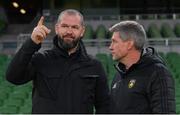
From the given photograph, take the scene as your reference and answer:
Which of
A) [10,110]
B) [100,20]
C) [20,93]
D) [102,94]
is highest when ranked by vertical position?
[102,94]

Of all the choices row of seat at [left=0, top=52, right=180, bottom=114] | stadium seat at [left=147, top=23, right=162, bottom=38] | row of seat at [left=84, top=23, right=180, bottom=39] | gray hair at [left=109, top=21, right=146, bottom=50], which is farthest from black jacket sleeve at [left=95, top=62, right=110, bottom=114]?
stadium seat at [left=147, top=23, right=162, bottom=38]

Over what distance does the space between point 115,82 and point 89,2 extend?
1633 centimetres

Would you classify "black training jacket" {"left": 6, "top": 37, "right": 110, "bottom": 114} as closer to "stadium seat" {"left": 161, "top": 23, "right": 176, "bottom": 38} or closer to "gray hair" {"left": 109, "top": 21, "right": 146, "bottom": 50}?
"gray hair" {"left": 109, "top": 21, "right": 146, "bottom": 50}

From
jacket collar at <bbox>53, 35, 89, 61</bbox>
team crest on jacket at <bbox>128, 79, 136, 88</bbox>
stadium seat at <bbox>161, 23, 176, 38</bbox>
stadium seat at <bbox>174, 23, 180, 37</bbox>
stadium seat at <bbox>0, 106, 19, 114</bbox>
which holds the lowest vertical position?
stadium seat at <bbox>174, 23, 180, 37</bbox>

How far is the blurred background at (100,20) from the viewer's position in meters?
13.9

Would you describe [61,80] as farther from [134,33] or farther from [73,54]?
[134,33]

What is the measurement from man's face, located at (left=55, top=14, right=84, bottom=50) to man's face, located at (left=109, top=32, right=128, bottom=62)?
0.62 feet

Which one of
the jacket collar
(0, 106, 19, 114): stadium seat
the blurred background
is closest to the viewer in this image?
the jacket collar

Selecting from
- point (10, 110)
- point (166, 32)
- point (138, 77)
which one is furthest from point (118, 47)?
point (166, 32)

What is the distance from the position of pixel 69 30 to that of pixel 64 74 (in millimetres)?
255

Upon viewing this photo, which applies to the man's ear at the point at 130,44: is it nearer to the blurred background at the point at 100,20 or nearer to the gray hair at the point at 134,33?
the gray hair at the point at 134,33

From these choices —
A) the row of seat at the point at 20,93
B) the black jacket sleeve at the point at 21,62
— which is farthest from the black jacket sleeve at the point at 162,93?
the row of seat at the point at 20,93

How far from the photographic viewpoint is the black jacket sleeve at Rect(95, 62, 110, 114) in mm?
3213

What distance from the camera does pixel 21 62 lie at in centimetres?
299
